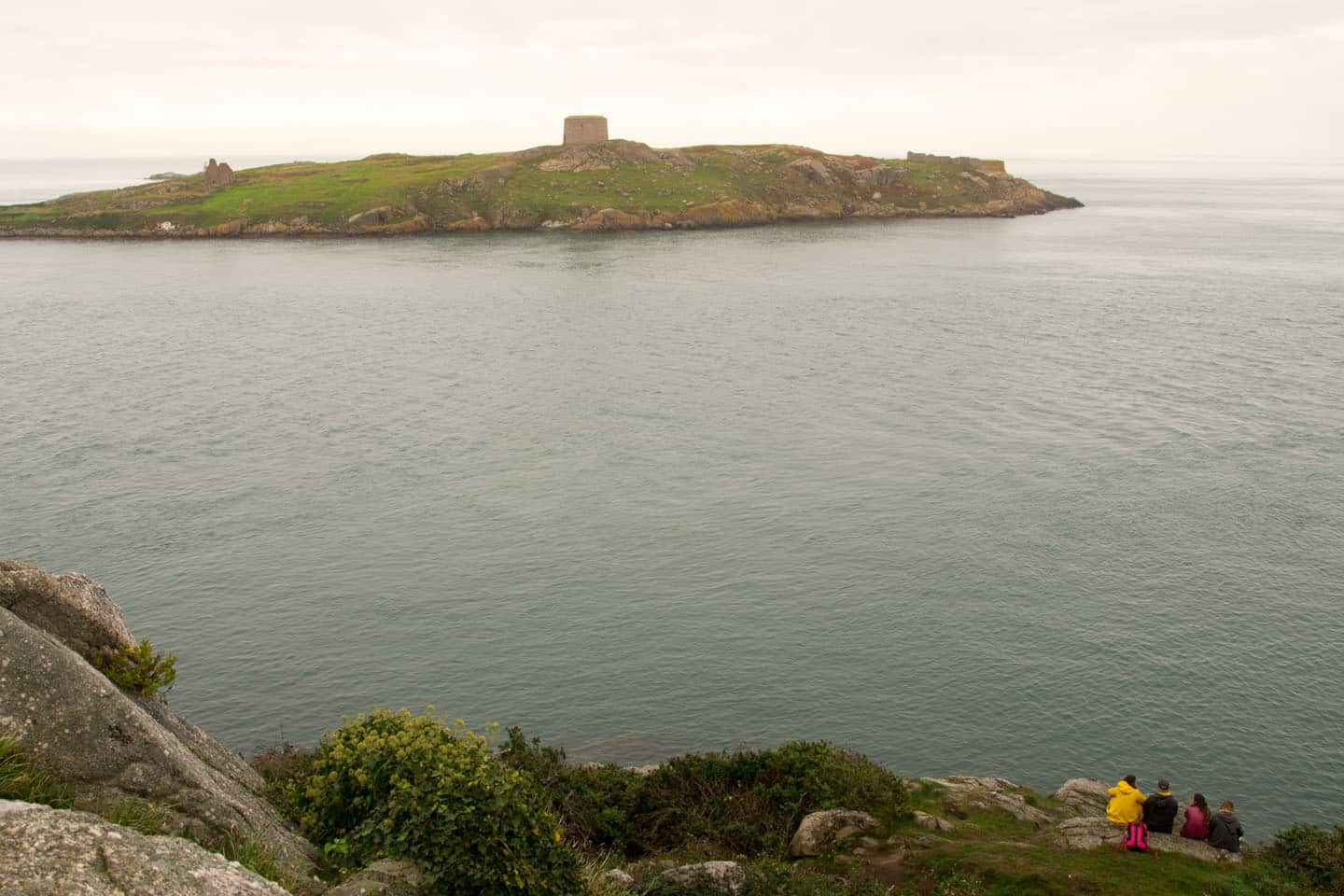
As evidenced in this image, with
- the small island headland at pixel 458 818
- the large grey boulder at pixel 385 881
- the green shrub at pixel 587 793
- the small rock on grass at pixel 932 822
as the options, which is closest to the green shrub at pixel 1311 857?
the small island headland at pixel 458 818

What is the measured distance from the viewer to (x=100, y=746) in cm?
1914

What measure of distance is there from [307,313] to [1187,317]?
321 ft

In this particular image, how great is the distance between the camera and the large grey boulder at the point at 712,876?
24.1 meters

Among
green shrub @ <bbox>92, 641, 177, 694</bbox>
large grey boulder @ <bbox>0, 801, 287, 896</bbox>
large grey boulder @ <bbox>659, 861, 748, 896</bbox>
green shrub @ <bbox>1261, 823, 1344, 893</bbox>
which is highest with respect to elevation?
large grey boulder @ <bbox>0, 801, 287, 896</bbox>

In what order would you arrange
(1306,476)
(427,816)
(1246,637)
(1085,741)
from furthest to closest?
(1306,476) → (1246,637) → (1085,741) → (427,816)

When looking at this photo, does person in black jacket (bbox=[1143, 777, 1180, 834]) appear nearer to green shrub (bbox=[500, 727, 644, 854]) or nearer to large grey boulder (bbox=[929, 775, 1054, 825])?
large grey boulder (bbox=[929, 775, 1054, 825])

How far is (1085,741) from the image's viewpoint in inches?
1550

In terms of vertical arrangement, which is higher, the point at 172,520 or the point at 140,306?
Result: the point at 140,306

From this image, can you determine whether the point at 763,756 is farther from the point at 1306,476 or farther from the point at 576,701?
the point at 1306,476

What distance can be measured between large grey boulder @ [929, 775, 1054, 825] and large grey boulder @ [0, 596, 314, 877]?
20.4 m

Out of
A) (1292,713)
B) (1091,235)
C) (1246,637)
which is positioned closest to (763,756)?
(1292,713)

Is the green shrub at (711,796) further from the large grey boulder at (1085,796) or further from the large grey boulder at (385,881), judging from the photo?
the large grey boulder at (385,881)

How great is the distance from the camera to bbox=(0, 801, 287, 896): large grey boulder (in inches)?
522

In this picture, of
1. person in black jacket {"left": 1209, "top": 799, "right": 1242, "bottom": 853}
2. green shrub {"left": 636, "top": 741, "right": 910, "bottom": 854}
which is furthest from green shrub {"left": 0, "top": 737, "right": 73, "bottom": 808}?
person in black jacket {"left": 1209, "top": 799, "right": 1242, "bottom": 853}
